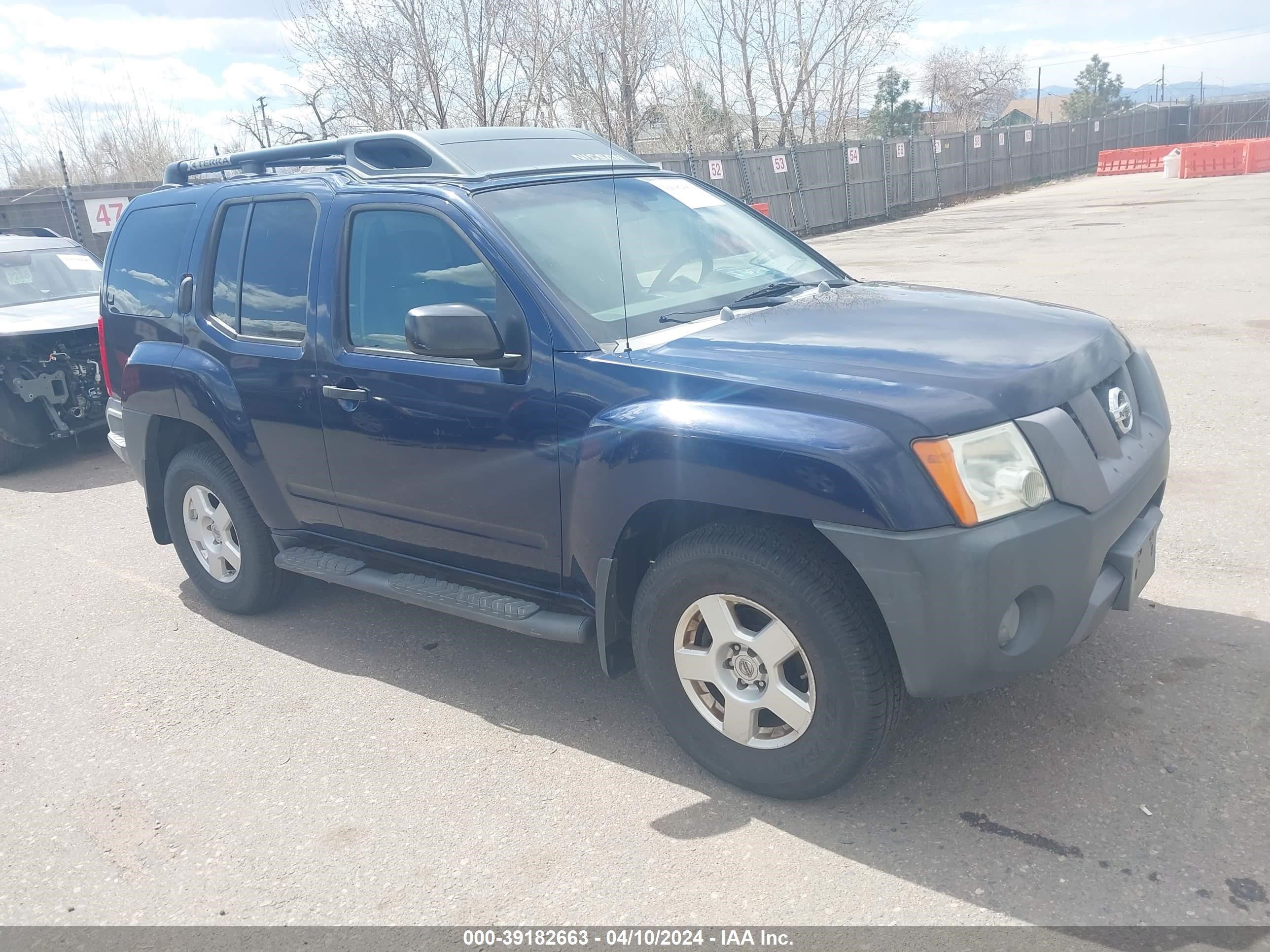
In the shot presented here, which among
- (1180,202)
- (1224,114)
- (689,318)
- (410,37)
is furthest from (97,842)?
(1224,114)

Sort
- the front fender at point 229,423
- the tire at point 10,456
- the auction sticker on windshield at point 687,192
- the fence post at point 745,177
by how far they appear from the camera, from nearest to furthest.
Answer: the auction sticker on windshield at point 687,192
the front fender at point 229,423
the tire at point 10,456
the fence post at point 745,177

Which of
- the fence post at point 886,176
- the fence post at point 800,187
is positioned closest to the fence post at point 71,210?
the fence post at point 800,187

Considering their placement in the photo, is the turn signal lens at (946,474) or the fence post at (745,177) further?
the fence post at (745,177)

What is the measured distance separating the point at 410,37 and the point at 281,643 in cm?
2238

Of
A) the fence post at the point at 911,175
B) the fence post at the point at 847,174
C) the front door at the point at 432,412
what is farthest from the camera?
the fence post at the point at 911,175

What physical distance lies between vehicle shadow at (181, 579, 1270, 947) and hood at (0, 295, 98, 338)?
5.36 meters

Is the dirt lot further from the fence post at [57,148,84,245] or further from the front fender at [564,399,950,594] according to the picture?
the fence post at [57,148,84,245]

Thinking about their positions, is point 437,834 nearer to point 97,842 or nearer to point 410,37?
point 97,842

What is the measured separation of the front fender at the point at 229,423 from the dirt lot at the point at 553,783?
2.18 ft

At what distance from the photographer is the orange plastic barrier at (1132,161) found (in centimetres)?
4044

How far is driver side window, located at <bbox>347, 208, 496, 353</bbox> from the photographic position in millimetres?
3701

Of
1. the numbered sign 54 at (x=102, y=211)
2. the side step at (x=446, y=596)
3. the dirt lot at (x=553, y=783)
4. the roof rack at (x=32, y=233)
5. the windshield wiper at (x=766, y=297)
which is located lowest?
the dirt lot at (x=553, y=783)

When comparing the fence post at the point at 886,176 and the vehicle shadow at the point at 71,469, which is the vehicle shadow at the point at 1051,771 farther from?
the fence post at the point at 886,176

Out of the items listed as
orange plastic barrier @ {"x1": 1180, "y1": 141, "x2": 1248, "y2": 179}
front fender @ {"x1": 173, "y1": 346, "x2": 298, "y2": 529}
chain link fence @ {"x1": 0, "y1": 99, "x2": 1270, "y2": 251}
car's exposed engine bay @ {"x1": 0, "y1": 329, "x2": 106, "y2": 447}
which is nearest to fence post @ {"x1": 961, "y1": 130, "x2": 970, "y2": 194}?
chain link fence @ {"x1": 0, "y1": 99, "x2": 1270, "y2": 251}
